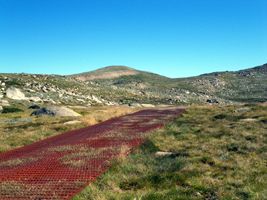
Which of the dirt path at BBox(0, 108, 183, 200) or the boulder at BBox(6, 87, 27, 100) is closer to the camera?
the dirt path at BBox(0, 108, 183, 200)

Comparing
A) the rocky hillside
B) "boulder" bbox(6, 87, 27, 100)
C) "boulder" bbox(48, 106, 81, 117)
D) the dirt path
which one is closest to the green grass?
the dirt path

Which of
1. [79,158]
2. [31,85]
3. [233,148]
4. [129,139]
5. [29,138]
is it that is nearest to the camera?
[79,158]

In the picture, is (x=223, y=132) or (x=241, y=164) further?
(x=223, y=132)

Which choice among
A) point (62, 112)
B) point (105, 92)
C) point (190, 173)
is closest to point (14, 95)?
point (62, 112)

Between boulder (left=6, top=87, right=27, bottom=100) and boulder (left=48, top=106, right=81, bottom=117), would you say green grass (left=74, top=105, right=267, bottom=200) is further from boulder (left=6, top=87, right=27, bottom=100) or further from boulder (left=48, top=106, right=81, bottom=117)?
boulder (left=6, top=87, right=27, bottom=100)

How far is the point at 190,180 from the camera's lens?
36.3ft

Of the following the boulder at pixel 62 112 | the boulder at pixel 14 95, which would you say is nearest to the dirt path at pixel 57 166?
the boulder at pixel 62 112

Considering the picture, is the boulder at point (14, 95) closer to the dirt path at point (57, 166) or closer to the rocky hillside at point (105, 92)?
the rocky hillside at point (105, 92)

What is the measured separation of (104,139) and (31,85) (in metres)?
76.2

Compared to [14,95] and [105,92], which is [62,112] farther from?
[105,92]

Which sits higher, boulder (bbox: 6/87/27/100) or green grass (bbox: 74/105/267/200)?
boulder (bbox: 6/87/27/100)

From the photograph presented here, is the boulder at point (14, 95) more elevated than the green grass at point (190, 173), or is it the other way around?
the boulder at point (14, 95)

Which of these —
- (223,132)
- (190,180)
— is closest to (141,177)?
(190,180)

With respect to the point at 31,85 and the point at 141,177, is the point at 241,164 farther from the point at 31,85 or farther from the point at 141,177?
the point at 31,85
